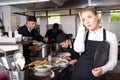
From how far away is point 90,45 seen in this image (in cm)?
173

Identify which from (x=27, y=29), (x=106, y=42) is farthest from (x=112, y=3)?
(x=106, y=42)

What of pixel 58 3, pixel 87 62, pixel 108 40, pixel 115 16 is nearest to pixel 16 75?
pixel 87 62

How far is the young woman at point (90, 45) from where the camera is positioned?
161 centimetres

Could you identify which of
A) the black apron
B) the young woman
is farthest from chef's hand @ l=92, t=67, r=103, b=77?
the black apron

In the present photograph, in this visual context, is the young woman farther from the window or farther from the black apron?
the window

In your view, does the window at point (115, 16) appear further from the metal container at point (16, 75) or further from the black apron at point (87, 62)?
the metal container at point (16, 75)

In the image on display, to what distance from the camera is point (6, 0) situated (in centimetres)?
441

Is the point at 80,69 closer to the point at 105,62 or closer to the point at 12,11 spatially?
the point at 105,62

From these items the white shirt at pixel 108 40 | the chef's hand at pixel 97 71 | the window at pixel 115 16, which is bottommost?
the chef's hand at pixel 97 71

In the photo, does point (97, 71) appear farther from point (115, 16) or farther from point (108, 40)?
point (115, 16)

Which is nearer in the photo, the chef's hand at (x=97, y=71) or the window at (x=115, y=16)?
the chef's hand at (x=97, y=71)

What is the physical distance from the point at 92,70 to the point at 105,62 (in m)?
0.12

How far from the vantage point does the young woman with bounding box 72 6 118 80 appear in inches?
63.4

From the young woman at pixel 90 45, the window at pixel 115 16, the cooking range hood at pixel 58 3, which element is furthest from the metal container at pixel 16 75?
the window at pixel 115 16
